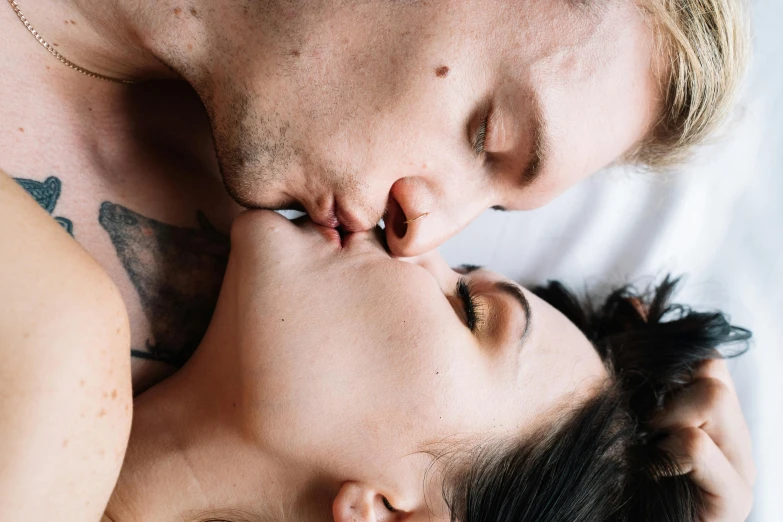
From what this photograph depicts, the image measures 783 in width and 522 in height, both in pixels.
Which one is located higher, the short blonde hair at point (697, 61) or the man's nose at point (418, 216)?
the short blonde hair at point (697, 61)

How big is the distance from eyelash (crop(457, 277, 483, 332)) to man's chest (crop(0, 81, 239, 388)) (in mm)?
536

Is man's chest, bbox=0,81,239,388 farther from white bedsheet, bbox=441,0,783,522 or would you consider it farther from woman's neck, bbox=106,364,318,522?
white bedsheet, bbox=441,0,783,522

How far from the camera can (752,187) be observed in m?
1.99

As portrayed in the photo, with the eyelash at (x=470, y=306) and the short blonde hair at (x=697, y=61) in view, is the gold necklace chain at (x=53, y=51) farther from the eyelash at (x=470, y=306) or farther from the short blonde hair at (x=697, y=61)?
the short blonde hair at (x=697, y=61)

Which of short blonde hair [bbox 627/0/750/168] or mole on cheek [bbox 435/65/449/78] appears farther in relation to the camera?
short blonde hair [bbox 627/0/750/168]

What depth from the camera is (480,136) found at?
1.19 metres

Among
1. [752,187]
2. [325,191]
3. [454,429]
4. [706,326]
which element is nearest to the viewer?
[454,429]

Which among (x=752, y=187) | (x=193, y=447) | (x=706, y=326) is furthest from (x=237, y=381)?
(x=752, y=187)

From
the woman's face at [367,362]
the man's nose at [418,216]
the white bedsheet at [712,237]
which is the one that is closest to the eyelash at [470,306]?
the woman's face at [367,362]

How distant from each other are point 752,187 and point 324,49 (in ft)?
4.87

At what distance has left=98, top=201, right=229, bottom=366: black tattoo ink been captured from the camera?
4.33 ft

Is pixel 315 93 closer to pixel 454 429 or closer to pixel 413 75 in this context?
pixel 413 75

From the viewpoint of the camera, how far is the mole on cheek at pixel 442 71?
113 centimetres

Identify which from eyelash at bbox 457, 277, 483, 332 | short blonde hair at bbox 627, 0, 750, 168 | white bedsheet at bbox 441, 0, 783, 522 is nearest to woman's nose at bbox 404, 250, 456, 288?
eyelash at bbox 457, 277, 483, 332
